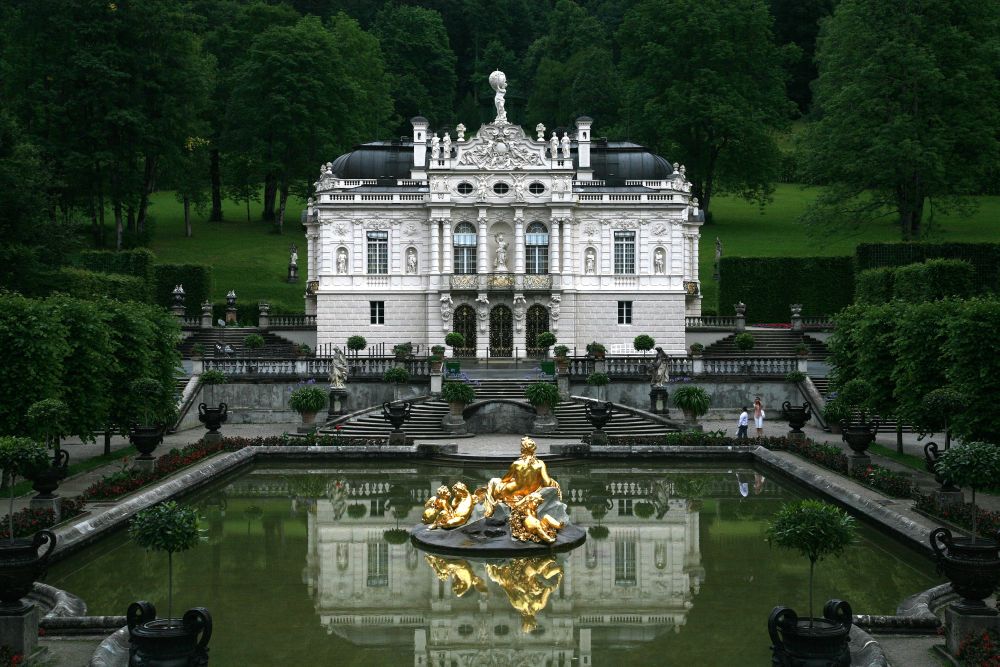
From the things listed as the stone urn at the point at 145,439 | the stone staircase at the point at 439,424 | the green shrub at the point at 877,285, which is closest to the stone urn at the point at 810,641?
the stone urn at the point at 145,439

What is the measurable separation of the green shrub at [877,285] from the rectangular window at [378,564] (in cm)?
2760

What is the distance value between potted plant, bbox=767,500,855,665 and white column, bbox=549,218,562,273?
118 feet

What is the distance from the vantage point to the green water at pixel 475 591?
15.5 m

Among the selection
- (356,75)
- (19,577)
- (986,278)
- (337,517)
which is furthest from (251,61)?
(19,577)

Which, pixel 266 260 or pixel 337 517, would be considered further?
pixel 266 260

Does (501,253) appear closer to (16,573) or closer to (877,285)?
(877,285)

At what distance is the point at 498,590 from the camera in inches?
723

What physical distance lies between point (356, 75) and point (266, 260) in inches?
737

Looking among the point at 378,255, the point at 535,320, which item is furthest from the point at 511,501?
the point at 378,255

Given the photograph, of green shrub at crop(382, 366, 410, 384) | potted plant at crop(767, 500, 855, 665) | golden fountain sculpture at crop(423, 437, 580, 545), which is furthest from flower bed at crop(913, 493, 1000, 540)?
green shrub at crop(382, 366, 410, 384)

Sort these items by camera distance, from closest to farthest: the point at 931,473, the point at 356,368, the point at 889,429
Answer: the point at 931,473
the point at 889,429
the point at 356,368

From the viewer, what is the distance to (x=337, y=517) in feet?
81.9

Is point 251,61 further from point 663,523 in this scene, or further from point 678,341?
point 663,523

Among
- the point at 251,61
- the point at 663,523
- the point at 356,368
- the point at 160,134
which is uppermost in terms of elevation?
the point at 251,61
